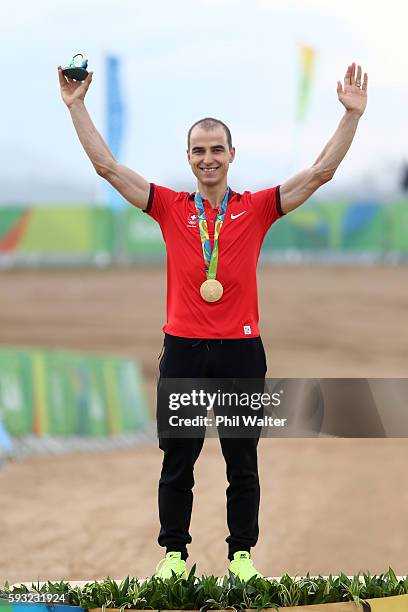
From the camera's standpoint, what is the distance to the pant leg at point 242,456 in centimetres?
417

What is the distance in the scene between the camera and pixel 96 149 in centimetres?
424

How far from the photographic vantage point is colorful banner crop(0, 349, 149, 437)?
11.1 meters

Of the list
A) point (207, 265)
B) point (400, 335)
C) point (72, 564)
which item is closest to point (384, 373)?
point (400, 335)

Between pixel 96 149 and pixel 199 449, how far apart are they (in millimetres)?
1443

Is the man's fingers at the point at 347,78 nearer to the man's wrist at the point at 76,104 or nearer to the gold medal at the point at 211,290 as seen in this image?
the gold medal at the point at 211,290

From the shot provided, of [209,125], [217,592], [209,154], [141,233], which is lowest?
[217,592]

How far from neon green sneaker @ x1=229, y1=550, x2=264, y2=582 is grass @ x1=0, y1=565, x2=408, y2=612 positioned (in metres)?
0.04

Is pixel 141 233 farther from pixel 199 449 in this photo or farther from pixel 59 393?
pixel 199 449

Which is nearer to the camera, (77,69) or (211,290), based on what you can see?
(211,290)

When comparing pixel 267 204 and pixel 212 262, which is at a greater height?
pixel 267 204

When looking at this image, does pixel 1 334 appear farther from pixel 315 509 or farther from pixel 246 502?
pixel 246 502

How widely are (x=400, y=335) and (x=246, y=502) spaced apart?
18.2 metres

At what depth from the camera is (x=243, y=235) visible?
424 centimetres
